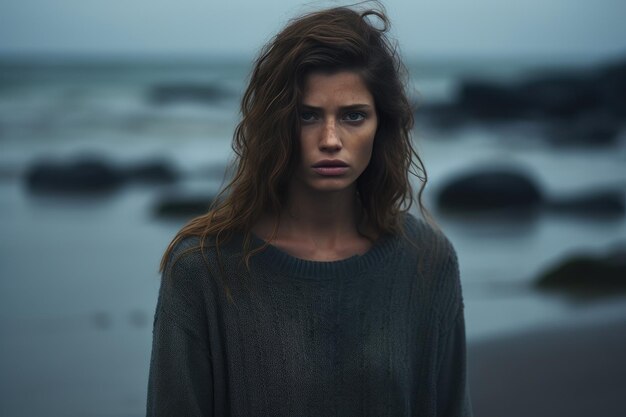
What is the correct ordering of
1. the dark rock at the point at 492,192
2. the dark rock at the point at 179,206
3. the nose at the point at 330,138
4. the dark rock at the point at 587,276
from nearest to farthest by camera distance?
1. the nose at the point at 330,138
2. the dark rock at the point at 179,206
3. the dark rock at the point at 587,276
4. the dark rock at the point at 492,192

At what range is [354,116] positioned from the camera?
179 cm

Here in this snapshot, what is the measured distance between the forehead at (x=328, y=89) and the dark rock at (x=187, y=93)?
12.2 ft

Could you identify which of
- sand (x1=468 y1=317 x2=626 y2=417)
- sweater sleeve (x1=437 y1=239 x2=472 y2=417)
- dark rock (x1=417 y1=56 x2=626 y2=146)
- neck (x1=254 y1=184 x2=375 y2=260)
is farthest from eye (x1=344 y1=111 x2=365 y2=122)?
dark rock (x1=417 y1=56 x2=626 y2=146)

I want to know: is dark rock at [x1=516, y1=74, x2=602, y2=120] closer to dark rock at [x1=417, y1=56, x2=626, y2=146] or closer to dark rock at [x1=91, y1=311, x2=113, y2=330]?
dark rock at [x1=417, y1=56, x2=626, y2=146]

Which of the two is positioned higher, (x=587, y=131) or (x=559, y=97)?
(x=559, y=97)

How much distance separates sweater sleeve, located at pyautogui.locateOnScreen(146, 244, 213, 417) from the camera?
5.79ft

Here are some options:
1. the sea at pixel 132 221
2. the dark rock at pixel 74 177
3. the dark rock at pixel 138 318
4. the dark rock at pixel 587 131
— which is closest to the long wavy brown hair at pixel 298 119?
the sea at pixel 132 221

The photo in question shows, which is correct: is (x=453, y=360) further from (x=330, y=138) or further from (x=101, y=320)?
(x=101, y=320)

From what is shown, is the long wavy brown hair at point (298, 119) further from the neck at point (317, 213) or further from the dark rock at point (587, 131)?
the dark rock at point (587, 131)

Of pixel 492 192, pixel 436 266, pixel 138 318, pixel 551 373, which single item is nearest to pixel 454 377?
pixel 436 266

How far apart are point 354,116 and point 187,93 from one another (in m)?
3.78

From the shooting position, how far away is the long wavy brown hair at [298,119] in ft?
5.75

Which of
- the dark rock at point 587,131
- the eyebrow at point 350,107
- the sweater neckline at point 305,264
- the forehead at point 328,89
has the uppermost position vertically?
the dark rock at point 587,131

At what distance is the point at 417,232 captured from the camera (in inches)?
78.3
